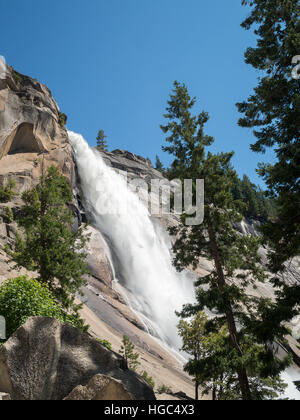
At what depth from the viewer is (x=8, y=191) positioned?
2898 centimetres

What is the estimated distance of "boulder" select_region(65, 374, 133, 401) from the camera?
579 cm

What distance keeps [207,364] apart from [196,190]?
22.5 feet

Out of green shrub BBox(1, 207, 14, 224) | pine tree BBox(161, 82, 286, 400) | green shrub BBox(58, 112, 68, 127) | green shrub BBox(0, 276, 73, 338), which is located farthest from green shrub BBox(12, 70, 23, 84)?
green shrub BBox(0, 276, 73, 338)

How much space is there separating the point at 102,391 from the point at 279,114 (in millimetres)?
9025

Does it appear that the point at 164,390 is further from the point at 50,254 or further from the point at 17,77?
the point at 17,77

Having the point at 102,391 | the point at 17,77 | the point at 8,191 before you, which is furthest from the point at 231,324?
the point at 17,77

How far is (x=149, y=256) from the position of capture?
3762 centimetres

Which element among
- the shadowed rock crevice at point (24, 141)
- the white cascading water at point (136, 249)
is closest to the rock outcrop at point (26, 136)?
the shadowed rock crevice at point (24, 141)

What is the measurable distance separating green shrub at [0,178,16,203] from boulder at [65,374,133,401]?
86.3 ft

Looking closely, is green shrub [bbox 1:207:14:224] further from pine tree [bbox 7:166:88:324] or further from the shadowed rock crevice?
pine tree [bbox 7:166:88:324]
